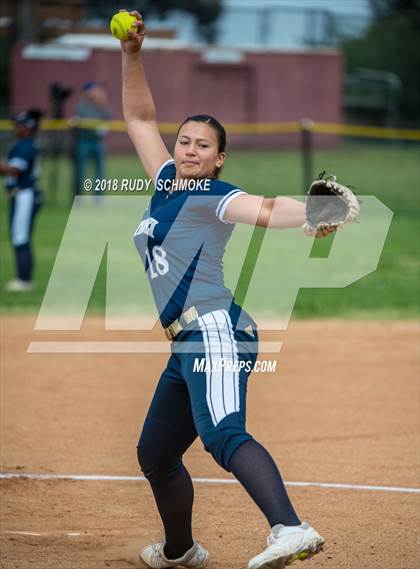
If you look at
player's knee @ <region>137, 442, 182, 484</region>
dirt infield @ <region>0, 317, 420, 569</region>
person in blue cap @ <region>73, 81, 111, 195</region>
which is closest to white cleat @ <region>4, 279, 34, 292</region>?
dirt infield @ <region>0, 317, 420, 569</region>

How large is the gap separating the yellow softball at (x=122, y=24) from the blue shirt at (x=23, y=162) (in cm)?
830

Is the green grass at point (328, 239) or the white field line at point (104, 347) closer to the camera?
the white field line at point (104, 347)

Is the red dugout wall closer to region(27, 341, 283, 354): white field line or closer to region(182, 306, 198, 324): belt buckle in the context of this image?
region(27, 341, 283, 354): white field line

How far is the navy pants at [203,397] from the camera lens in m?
4.55

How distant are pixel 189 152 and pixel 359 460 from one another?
3.34m

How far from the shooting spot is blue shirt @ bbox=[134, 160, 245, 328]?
478 cm

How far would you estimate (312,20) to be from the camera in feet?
140

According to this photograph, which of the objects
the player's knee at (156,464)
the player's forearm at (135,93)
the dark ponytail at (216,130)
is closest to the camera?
the dark ponytail at (216,130)

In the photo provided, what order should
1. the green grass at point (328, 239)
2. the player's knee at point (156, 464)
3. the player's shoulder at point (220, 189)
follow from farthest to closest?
1. the green grass at point (328, 239)
2. the player's knee at point (156, 464)
3. the player's shoulder at point (220, 189)

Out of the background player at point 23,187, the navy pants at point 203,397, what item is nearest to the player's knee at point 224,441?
the navy pants at point 203,397

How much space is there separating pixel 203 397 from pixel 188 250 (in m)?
0.65

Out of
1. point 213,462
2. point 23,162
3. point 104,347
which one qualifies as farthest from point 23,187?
point 213,462

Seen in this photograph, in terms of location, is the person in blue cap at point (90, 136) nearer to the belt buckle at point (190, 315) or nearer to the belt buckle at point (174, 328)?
the belt buckle at point (174, 328)

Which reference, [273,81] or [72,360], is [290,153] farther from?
[72,360]
